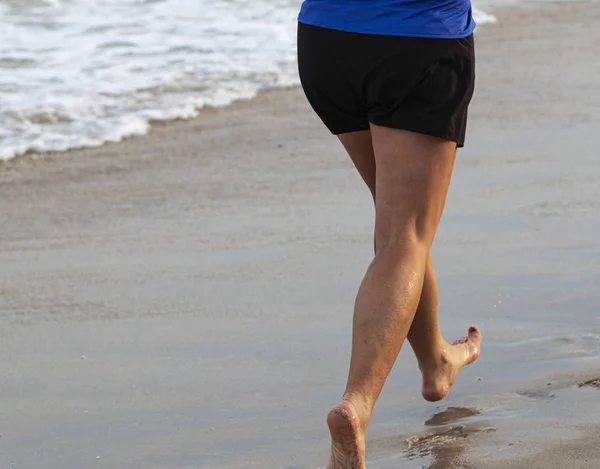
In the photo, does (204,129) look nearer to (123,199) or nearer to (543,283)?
(123,199)

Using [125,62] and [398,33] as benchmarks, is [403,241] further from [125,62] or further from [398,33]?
[125,62]

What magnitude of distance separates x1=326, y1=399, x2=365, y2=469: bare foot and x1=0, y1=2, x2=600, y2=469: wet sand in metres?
0.31

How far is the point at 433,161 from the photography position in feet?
7.38

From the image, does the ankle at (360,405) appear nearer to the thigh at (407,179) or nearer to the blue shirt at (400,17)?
the thigh at (407,179)

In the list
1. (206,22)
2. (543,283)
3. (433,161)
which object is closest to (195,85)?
(206,22)

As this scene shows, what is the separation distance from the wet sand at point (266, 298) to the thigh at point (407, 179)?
0.55 metres

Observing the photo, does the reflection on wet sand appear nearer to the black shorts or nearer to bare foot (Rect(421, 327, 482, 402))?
bare foot (Rect(421, 327, 482, 402))

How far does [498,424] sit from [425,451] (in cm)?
22

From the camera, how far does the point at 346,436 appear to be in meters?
2.07

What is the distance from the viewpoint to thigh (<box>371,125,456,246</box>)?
88.0 inches

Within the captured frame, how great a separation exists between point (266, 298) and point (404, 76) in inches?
55.5

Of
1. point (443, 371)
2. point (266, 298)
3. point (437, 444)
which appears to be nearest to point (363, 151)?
point (443, 371)

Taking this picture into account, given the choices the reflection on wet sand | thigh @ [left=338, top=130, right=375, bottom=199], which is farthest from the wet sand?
thigh @ [left=338, top=130, right=375, bottom=199]

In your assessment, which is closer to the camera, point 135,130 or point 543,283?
point 543,283
